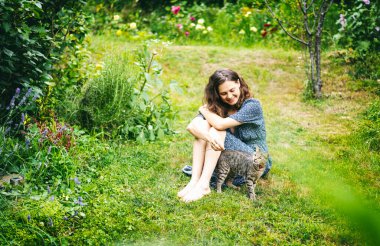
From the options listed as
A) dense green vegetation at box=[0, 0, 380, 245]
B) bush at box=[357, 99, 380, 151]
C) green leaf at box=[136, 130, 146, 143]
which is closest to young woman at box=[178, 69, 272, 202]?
dense green vegetation at box=[0, 0, 380, 245]

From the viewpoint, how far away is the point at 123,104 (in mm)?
4672

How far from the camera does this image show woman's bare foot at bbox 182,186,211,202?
3.43m

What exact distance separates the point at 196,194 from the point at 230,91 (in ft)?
2.98

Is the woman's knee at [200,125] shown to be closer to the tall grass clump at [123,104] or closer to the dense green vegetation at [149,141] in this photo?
the dense green vegetation at [149,141]

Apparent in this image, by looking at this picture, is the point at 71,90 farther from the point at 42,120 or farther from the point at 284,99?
the point at 284,99

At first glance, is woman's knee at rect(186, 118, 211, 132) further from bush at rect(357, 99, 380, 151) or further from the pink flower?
the pink flower

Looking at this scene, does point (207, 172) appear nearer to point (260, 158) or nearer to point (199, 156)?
point (199, 156)

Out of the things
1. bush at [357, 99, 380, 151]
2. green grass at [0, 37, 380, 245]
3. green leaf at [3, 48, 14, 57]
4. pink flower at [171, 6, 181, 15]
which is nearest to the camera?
green grass at [0, 37, 380, 245]

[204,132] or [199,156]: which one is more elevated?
[204,132]

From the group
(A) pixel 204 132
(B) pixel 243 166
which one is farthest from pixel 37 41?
(B) pixel 243 166

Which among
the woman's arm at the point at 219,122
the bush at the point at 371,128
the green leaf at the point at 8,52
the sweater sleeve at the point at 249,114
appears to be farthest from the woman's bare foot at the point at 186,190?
the bush at the point at 371,128

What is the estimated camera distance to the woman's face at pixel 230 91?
3.65 meters

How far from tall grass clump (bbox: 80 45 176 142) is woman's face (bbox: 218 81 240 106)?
1.23 metres

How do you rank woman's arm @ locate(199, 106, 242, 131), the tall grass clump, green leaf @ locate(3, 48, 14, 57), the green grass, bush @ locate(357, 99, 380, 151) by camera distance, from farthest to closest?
1. the tall grass clump
2. bush @ locate(357, 99, 380, 151)
3. woman's arm @ locate(199, 106, 242, 131)
4. green leaf @ locate(3, 48, 14, 57)
5. the green grass
